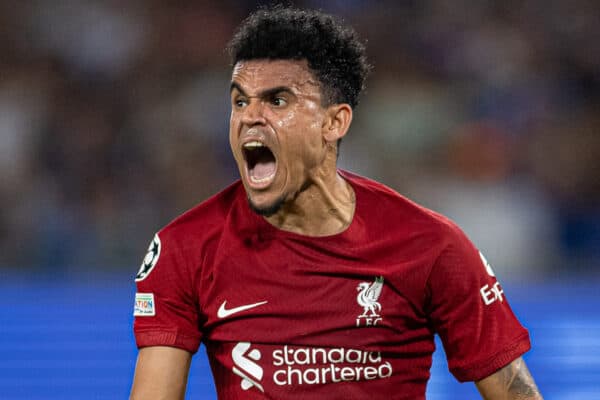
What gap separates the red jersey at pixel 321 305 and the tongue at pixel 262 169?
0.11 metres

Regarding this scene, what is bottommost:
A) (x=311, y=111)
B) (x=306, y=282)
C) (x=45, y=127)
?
(x=306, y=282)

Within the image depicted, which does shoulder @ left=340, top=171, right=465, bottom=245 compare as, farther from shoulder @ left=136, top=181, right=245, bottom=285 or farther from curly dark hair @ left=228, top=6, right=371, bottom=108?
shoulder @ left=136, top=181, right=245, bottom=285

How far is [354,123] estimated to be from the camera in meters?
7.04

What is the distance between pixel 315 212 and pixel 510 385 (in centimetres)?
63

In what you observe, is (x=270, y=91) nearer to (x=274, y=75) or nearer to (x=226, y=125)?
(x=274, y=75)

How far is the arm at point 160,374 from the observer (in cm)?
231

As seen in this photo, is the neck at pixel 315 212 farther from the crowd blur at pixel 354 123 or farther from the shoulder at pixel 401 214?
the crowd blur at pixel 354 123

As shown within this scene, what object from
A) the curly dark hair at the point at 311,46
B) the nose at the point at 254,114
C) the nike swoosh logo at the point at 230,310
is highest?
the curly dark hair at the point at 311,46

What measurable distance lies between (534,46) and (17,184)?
3.85 m

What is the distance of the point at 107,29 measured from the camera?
7625 millimetres

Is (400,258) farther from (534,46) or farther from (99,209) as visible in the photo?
(534,46)

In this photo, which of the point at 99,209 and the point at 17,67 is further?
the point at 17,67

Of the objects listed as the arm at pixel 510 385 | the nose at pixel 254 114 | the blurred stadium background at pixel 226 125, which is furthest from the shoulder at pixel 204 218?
the blurred stadium background at pixel 226 125

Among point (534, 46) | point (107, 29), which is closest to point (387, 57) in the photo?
point (534, 46)
